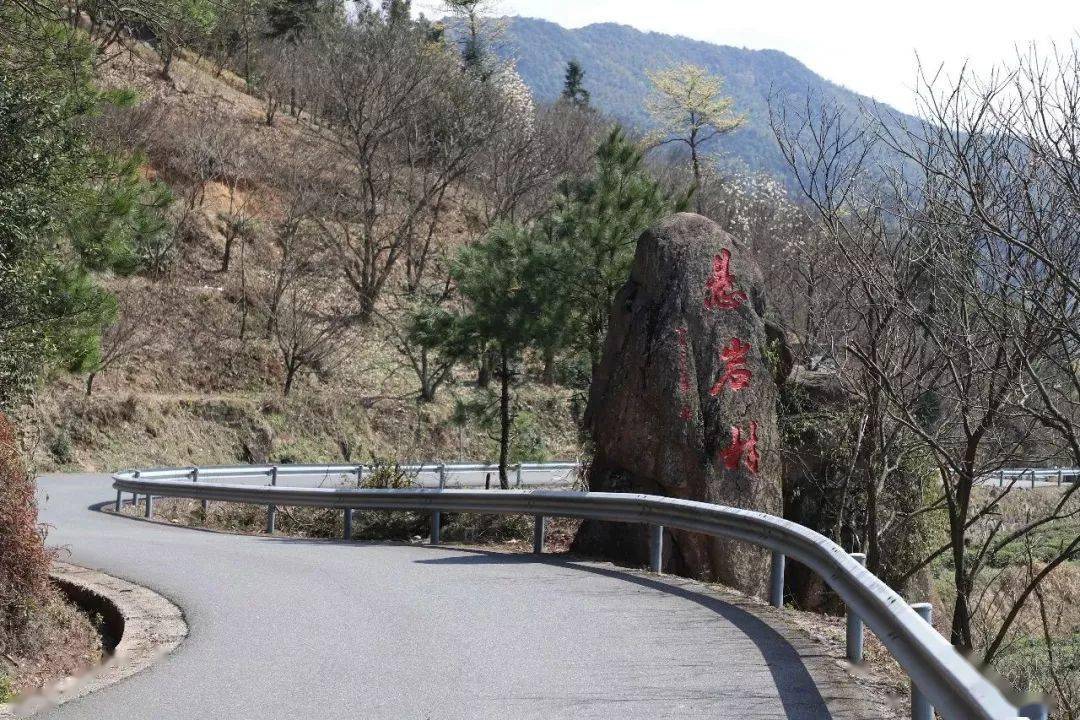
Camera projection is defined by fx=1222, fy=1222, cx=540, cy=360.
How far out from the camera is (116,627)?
1031cm

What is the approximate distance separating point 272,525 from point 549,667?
12038 millimetres

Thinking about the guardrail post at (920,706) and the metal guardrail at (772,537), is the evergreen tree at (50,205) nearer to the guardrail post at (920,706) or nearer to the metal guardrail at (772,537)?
the metal guardrail at (772,537)

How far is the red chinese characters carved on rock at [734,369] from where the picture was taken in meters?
15.1

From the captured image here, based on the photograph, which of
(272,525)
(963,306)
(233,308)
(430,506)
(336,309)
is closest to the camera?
(963,306)

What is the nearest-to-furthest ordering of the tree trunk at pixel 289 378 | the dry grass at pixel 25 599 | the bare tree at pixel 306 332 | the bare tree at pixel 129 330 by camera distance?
the dry grass at pixel 25 599 → the bare tree at pixel 129 330 → the tree trunk at pixel 289 378 → the bare tree at pixel 306 332

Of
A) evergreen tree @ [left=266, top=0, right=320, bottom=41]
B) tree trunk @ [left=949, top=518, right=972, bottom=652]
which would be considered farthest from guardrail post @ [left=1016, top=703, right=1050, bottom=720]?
evergreen tree @ [left=266, top=0, right=320, bottom=41]

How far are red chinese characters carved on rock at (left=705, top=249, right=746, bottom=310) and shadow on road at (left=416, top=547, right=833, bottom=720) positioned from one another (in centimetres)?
397

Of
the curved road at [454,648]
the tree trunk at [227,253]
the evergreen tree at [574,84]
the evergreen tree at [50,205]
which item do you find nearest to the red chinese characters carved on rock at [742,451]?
the curved road at [454,648]

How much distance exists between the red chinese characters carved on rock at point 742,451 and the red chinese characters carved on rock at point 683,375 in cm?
61

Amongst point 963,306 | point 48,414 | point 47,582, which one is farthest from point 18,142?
point 48,414

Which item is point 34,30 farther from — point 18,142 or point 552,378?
point 552,378

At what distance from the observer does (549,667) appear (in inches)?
304

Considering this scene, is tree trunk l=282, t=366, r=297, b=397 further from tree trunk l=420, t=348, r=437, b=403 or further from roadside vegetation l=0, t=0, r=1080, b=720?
tree trunk l=420, t=348, r=437, b=403

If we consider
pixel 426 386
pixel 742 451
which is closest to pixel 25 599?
pixel 742 451
